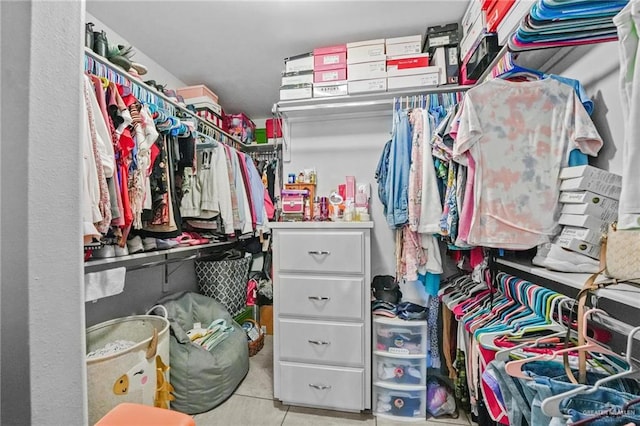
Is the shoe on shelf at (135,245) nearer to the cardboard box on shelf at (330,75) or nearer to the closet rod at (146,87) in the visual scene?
the closet rod at (146,87)

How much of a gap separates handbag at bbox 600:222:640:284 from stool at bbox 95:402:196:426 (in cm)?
108

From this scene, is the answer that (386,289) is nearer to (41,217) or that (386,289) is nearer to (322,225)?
(322,225)

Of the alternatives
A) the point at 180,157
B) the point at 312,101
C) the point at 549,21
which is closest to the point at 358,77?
the point at 312,101

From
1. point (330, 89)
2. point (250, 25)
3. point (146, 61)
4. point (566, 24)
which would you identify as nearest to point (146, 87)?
point (146, 61)

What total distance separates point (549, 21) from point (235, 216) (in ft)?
6.39

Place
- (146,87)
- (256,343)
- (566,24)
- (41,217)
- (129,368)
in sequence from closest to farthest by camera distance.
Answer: (41,217), (566,24), (129,368), (146,87), (256,343)

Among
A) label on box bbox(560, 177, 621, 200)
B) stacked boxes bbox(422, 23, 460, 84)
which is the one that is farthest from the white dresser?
stacked boxes bbox(422, 23, 460, 84)

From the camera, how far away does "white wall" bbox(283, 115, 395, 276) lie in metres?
1.92

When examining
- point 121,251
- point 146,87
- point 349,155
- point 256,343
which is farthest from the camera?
point 256,343

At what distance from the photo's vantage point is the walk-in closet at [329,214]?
→ 0.37m

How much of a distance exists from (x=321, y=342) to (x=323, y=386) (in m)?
0.25

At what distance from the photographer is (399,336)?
59.0 inches

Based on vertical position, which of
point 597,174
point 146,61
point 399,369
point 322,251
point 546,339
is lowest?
point 399,369

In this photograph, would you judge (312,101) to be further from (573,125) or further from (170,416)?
(170,416)
